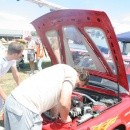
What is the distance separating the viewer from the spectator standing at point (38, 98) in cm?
349

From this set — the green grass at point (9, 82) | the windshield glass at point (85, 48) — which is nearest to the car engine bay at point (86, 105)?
the windshield glass at point (85, 48)

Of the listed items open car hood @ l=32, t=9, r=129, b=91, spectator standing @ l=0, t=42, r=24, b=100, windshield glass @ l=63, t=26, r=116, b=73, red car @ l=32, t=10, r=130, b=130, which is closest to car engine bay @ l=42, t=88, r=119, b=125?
red car @ l=32, t=10, r=130, b=130

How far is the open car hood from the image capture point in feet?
13.8

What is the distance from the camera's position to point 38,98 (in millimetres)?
3504

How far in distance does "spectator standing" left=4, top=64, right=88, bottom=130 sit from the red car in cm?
41

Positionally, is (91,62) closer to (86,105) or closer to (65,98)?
(86,105)

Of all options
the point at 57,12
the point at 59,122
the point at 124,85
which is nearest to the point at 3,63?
the point at 57,12

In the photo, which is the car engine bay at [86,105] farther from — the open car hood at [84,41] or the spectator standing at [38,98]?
the spectator standing at [38,98]

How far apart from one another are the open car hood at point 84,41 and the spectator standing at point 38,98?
0.86 meters

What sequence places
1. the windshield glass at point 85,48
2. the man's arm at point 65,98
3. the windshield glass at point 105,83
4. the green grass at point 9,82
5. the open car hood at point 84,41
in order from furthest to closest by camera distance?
the green grass at point 9,82, the windshield glass at point 105,83, the windshield glass at point 85,48, the open car hood at point 84,41, the man's arm at point 65,98

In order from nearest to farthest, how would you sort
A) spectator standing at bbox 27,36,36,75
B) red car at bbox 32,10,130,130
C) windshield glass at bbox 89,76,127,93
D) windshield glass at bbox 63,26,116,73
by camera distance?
red car at bbox 32,10,130,130
windshield glass at bbox 63,26,116,73
windshield glass at bbox 89,76,127,93
spectator standing at bbox 27,36,36,75

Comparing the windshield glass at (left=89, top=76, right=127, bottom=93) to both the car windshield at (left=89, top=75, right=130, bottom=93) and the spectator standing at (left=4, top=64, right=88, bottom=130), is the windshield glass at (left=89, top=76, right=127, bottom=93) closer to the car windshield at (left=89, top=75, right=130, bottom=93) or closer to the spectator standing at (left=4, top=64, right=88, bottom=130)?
the car windshield at (left=89, top=75, right=130, bottom=93)

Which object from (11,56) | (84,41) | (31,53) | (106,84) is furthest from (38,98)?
(31,53)

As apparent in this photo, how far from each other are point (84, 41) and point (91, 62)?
347 millimetres
